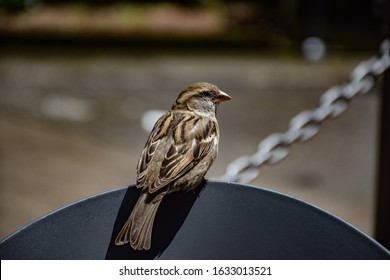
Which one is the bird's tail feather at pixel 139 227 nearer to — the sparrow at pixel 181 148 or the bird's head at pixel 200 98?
the sparrow at pixel 181 148

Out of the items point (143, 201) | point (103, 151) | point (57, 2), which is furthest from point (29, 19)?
point (143, 201)

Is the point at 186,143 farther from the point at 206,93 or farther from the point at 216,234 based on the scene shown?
the point at 216,234

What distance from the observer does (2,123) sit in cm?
691

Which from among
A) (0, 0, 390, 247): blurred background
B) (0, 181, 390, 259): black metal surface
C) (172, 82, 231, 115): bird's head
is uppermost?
(0, 0, 390, 247): blurred background

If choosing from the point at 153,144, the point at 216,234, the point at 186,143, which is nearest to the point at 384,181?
the point at 186,143

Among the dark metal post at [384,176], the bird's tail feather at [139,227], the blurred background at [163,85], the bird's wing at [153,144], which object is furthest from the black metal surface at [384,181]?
the bird's tail feather at [139,227]

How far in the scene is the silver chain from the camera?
2.65 meters

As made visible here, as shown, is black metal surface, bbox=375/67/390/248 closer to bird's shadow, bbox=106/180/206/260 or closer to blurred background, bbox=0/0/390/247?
blurred background, bbox=0/0/390/247

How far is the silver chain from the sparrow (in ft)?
0.48

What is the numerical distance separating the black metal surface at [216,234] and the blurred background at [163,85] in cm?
163

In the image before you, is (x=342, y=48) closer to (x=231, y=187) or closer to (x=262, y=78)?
(x=262, y=78)

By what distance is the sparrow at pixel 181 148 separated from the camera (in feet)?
7.37

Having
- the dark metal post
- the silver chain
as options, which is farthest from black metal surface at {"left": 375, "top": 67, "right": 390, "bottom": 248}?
the silver chain

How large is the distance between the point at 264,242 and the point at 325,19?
29.3ft
